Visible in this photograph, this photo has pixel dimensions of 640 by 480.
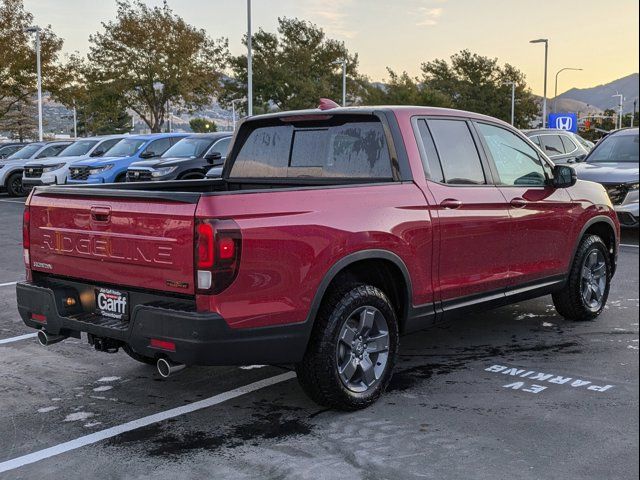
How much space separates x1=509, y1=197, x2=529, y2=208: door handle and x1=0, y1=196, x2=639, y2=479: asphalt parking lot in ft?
3.67

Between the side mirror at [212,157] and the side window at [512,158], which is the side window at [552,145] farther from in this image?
the side window at [512,158]

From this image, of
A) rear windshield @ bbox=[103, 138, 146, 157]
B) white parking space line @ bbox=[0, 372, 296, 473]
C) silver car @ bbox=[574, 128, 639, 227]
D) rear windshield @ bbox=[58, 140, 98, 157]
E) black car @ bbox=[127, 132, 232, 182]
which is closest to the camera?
white parking space line @ bbox=[0, 372, 296, 473]

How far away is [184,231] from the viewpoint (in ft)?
13.6

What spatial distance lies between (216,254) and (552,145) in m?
15.4

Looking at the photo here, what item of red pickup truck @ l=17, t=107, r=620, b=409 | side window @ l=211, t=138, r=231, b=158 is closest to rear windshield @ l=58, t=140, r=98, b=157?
side window @ l=211, t=138, r=231, b=158

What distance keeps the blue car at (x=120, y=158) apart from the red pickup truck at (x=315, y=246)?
14313 mm

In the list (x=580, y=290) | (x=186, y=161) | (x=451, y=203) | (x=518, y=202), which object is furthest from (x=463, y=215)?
(x=186, y=161)

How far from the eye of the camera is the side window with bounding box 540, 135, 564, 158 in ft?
59.0

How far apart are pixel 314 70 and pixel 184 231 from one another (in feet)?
187

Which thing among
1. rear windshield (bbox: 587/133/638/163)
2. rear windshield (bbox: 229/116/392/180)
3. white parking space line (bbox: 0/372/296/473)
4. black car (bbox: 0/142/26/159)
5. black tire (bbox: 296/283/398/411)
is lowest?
white parking space line (bbox: 0/372/296/473)

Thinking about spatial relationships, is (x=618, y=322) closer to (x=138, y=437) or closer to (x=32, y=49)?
(x=138, y=437)

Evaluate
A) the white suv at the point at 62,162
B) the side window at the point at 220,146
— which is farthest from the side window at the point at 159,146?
the side window at the point at 220,146

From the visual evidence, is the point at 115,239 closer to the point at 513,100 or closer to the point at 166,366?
the point at 166,366

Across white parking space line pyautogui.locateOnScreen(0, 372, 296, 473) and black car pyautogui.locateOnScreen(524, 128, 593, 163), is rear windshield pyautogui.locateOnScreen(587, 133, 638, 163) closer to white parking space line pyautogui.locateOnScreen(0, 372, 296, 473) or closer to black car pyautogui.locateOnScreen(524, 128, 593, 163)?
black car pyautogui.locateOnScreen(524, 128, 593, 163)
